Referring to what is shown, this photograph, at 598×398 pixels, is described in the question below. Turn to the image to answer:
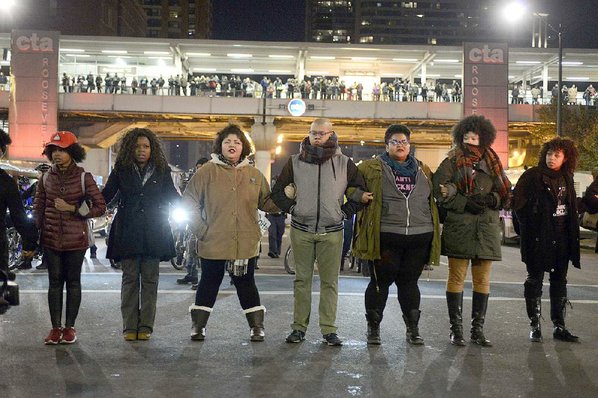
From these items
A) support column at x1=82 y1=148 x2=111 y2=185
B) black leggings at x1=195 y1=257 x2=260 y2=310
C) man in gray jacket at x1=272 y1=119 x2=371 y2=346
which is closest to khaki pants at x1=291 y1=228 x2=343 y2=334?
man in gray jacket at x1=272 y1=119 x2=371 y2=346

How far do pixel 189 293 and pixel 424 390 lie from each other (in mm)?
5545

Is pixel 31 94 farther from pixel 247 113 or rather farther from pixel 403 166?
pixel 403 166

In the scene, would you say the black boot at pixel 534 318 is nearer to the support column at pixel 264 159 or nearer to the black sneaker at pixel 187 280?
the black sneaker at pixel 187 280

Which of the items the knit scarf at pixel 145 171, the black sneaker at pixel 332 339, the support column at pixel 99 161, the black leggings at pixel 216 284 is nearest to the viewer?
the black sneaker at pixel 332 339

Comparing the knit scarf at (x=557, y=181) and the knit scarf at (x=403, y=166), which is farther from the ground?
the knit scarf at (x=403, y=166)

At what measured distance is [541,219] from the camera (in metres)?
7.02

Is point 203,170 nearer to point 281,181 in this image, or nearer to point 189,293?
point 281,181

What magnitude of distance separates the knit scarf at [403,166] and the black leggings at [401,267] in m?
0.57

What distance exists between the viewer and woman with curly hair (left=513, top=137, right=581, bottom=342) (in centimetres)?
700

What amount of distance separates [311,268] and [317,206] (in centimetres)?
59

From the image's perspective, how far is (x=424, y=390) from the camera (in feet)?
16.5

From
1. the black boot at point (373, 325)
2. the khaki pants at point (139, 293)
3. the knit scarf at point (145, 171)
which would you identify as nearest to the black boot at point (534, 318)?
the black boot at point (373, 325)

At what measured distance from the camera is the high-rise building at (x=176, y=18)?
160000mm

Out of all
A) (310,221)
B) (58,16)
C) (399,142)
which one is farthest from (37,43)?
(58,16)
